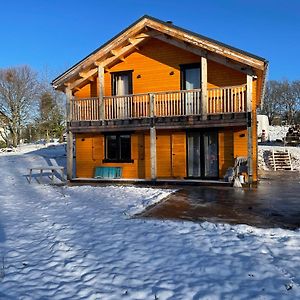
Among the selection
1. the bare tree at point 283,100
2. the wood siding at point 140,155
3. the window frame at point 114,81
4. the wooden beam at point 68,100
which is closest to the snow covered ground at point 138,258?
the wood siding at point 140,155

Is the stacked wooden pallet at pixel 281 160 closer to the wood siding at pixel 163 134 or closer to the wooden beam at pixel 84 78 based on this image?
the wood siding at pixel 163 134

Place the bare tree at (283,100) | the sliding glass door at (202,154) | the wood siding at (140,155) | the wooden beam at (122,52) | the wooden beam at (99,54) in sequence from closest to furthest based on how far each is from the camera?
1. the sliding glass door at (202,154)
2. the wooden beam at (99,54)
3. the wood siding at (140,155)
4. the wooden beam at (122,52)
5. the bare tree at (283,100)

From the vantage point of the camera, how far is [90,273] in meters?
4.83

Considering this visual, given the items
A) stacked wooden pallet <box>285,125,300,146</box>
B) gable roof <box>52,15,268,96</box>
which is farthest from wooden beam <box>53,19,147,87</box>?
stacked wooden pallet <box>285,125,300,146</box>

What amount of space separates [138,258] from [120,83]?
39.5 feet

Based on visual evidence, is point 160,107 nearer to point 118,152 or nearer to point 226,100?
point 226,100

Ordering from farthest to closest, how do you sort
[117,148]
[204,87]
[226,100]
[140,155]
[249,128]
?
[117,148] < [140,155] < [226,100] < [204,87] < [249,128]

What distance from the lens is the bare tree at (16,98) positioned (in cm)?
4506

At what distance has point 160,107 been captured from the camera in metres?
14.2

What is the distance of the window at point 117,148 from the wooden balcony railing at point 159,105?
140 centimetres

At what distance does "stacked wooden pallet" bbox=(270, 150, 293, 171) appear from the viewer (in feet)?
67.6

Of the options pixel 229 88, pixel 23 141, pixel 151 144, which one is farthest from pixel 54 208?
pixel 23 141

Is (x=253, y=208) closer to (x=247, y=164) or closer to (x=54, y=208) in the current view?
(x=247, y=164)

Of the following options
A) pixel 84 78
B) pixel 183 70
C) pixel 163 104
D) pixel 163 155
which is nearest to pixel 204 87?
pixel 163 104
